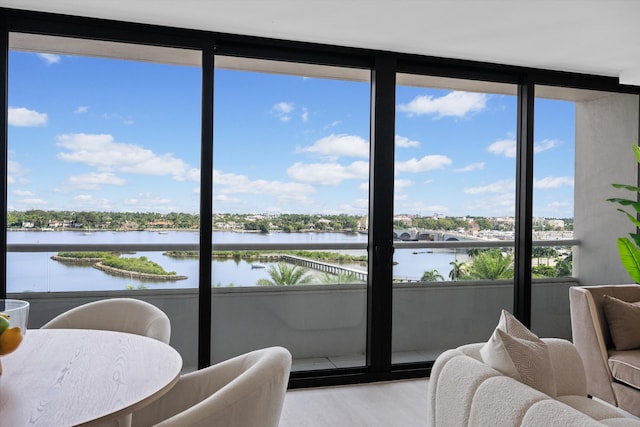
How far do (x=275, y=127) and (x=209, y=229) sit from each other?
2.78 feet

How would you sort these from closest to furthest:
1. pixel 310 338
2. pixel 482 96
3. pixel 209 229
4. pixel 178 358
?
pixel 178 358 < pixel 209 229 < pixel 310 338 < pixel 482 96

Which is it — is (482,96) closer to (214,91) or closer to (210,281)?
(214,91)

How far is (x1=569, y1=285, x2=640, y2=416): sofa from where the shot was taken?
3066 mm

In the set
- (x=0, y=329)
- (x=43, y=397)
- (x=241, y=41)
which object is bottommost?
(x=43, y=397)

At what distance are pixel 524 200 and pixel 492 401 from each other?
281 centimetres

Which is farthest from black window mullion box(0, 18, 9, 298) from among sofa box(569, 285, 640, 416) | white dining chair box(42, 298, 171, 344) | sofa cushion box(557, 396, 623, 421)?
sofa box(569, 285, 640, 416)

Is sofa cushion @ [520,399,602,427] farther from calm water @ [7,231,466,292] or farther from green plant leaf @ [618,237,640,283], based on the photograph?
green plant leaf @ [618,237,640,283]

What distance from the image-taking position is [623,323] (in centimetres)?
324

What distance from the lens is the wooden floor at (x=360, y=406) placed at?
10.2 feet

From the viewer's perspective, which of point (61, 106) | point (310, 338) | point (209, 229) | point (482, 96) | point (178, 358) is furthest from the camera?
point (482, 96)

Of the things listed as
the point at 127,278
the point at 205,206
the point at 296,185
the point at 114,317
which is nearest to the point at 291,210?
the point at 296,185

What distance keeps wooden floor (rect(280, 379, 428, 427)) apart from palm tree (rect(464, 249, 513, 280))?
96 centimetres

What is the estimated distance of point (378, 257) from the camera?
3943 millimetres

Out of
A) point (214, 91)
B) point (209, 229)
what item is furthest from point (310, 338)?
point (214, 91)
